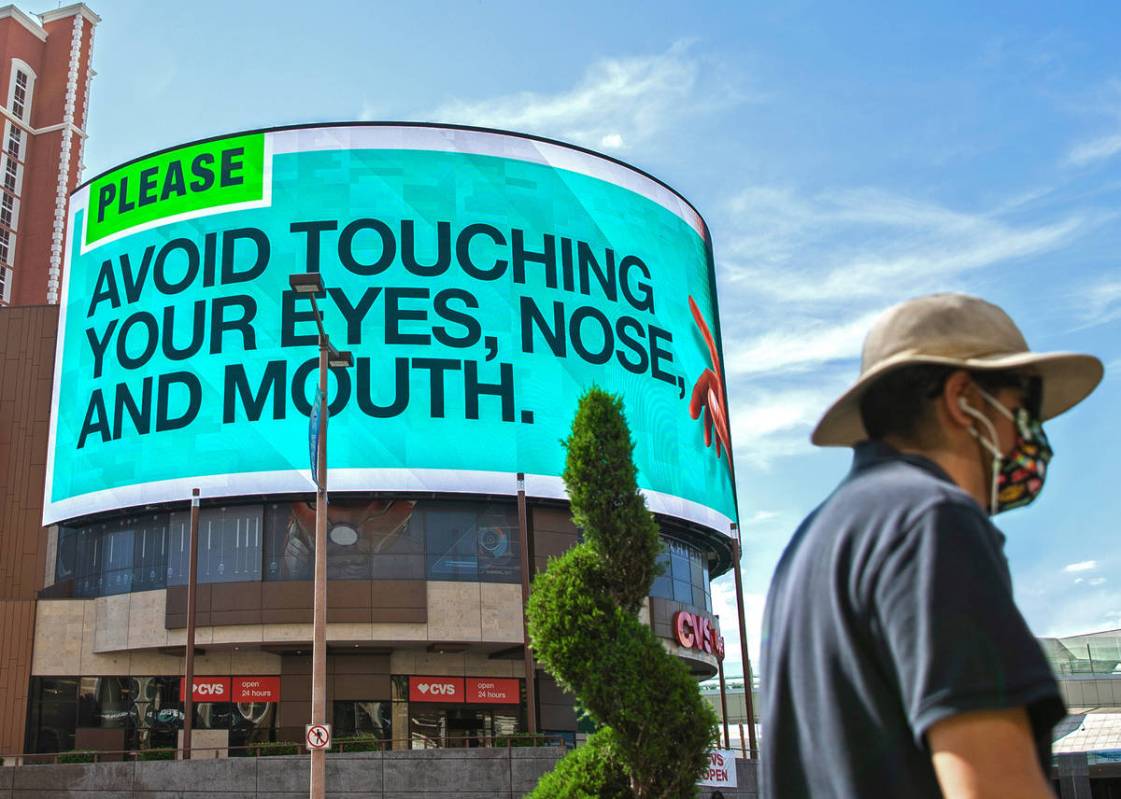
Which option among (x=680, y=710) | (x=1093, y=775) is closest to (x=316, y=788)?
(x=680, y=710)

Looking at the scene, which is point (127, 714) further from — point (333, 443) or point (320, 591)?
point (320, 591)

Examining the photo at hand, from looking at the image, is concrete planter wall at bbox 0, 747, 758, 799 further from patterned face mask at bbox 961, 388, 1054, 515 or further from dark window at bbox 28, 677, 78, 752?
patterned face mask at bbox 961, 388, 1054, 515

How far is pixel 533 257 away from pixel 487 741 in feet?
55.5

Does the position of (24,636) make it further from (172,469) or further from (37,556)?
(172,469)

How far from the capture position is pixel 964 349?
237cm

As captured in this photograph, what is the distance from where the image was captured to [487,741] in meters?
37.1

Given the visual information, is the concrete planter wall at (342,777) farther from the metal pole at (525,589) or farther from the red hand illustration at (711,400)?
the red hand illustration at (711,400)

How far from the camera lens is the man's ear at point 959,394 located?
2.38 metres

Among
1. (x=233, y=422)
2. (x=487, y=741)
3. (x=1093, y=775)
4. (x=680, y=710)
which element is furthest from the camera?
(x=1093, y=775)

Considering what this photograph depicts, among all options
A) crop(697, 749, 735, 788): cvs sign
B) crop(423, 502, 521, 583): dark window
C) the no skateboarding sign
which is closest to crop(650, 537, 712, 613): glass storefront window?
crop(423, 502, 521, 583): dark window

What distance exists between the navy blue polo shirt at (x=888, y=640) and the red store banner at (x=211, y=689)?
4114cm

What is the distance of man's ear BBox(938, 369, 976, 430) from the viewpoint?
2381mm

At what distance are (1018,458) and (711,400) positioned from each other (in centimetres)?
4661

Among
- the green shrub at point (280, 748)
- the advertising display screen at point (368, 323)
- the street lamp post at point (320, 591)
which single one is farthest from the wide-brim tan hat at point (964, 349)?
the advertising display screen at point (368, 323)
